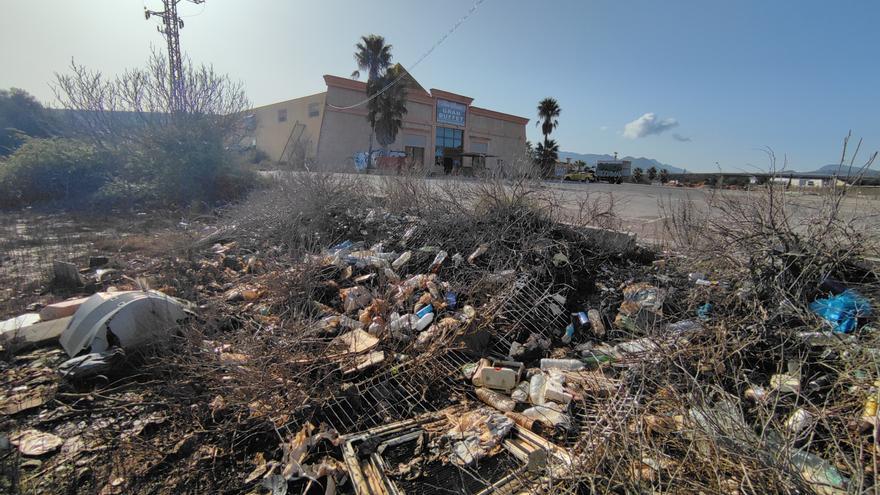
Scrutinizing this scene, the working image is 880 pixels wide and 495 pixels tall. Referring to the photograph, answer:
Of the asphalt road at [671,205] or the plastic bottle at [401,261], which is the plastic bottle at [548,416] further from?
the asphalt road at [671,205]

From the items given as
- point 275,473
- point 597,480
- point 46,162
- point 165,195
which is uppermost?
point 46,162

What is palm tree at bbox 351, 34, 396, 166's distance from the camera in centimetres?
2598

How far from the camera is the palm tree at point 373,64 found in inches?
1023

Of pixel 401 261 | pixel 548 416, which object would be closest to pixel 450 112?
pixel 401 261

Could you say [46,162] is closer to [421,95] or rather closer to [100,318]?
[100,318]

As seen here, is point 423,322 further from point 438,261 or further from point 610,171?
point 610,171

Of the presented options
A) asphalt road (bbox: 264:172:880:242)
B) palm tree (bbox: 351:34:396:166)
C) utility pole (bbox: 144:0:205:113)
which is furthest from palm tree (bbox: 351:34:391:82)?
asphalt road (bbox: 264:172:880:242)

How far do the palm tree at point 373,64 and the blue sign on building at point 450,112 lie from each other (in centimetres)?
593

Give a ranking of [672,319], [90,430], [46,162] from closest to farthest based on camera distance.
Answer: [90,430], [672,319], [46,162]

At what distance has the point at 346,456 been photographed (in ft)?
6.61

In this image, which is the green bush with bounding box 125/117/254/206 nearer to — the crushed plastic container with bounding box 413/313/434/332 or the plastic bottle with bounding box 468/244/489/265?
the plastic bottle with bounding box 468/244/489/265

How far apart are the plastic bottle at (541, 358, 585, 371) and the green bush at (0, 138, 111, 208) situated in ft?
42.9

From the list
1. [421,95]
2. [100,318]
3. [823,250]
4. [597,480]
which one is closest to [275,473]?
[597,480]

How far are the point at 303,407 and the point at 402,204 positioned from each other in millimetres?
4313
